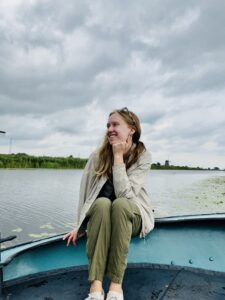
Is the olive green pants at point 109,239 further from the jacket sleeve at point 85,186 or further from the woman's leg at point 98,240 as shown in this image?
the jacket sleeve at point 85,186

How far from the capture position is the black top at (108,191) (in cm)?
231

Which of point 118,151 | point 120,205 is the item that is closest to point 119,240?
point 120,205

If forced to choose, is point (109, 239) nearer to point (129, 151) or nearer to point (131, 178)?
point (131, 178)

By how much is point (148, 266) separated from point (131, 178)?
0.76 meters

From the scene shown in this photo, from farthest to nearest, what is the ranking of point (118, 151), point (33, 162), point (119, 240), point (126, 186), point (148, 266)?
1. point (33, 162)
2. point (148, 266)
3. point (118, 151)
4. point (126, 186)
5. point (119, 240)

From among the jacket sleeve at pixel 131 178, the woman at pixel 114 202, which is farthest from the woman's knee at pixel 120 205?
the jacket sleeve at pixel 131 178

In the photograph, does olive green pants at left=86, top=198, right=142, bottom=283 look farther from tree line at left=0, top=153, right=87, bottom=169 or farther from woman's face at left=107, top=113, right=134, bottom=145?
tree line at left=0, top=153, right=87, bottom=169

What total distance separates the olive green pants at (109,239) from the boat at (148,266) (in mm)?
303

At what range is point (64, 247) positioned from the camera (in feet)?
8.37

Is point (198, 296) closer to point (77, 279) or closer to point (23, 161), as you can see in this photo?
point (77, 279)

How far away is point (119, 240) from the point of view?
1.94 metres

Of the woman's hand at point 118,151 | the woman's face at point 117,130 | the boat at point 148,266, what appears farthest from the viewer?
the woman's face at point 117,130

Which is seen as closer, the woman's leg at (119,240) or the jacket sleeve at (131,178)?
the woman's leg at (119,240)

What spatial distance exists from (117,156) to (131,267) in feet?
3.02
